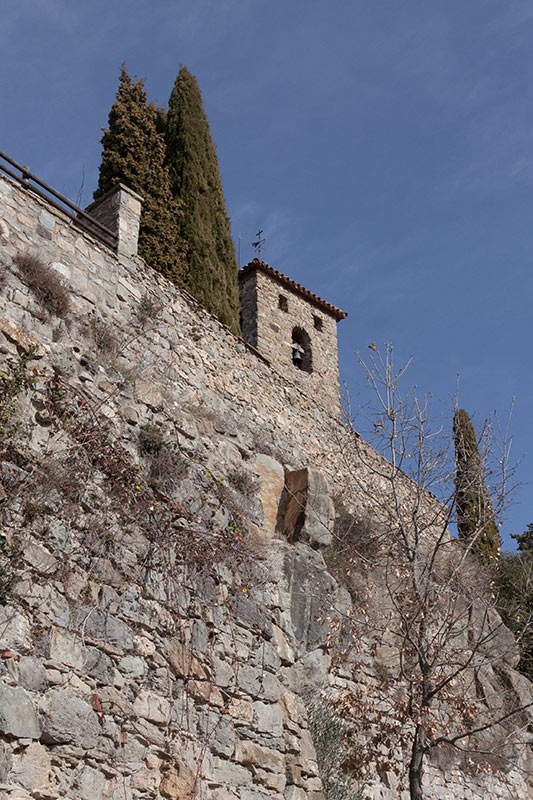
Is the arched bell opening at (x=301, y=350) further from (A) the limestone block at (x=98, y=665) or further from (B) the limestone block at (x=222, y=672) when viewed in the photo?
(A) the limestone block at (x=98, y=665)

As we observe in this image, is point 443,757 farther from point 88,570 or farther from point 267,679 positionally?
point 88,570

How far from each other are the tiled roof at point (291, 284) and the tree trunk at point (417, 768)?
51.5 ft

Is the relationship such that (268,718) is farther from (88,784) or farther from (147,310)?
(147,310)

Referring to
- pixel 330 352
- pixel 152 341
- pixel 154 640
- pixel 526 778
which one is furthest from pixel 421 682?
pixel 330 352

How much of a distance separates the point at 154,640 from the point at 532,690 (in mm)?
11853

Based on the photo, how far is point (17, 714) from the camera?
5.36 metres

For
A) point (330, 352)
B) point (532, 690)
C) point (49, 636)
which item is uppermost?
point (330, 352)

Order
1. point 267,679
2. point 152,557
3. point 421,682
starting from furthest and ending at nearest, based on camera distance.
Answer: point 421,682, point 267,679, point 152,557

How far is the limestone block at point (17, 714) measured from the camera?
5.27m

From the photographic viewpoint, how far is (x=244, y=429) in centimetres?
1234

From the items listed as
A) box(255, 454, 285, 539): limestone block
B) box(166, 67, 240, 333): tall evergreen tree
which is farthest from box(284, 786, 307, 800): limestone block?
box(166, 67, 240, 333): tall evergreen tree

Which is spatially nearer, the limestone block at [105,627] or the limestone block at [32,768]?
the limestone block at [32,768]

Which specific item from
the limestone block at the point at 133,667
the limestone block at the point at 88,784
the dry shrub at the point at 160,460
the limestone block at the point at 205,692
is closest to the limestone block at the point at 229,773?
the limestone block at the point at 205,692

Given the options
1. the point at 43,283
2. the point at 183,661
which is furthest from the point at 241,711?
the point at 43,283
